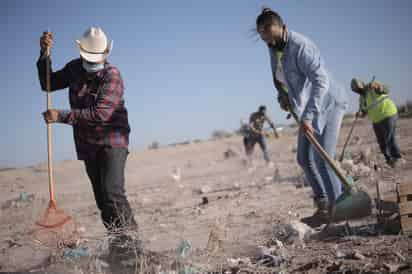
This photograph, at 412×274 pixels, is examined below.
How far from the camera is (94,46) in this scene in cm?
318

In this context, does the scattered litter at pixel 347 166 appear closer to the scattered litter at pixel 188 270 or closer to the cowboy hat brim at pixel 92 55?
the scattered litter at pixel 188 270

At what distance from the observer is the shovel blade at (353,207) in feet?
9.93

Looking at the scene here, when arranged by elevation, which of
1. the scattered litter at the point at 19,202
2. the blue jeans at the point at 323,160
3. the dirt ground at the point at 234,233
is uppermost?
the blue jeans at the point at 323,160

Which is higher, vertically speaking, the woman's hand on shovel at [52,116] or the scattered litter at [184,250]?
the woman's hand on shovel at [52,116]

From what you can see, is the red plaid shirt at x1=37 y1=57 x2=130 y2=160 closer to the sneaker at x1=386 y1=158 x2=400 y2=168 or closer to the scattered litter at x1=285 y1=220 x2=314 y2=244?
the scattered litter at x1=285 y1=220 x2=314 y2=244

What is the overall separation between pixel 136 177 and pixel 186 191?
500 cm

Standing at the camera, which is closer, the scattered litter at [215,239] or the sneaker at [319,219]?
the scattered litter at [215,239]

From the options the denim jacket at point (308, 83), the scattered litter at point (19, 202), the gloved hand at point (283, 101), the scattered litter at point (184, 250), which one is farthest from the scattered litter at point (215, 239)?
the scattered litter at point (19, 202)

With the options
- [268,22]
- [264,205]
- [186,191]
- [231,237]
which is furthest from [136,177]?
[268,22]

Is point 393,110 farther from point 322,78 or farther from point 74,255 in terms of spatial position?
point 74,255

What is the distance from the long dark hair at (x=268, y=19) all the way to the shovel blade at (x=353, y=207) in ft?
4.95

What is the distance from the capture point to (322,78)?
3.15 m

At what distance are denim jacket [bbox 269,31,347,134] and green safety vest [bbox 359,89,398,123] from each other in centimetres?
338

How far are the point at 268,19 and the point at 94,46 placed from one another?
143 centimetres
